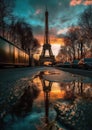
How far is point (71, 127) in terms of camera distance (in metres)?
3.43

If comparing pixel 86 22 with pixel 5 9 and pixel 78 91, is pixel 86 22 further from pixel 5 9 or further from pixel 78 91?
pixel 78 91

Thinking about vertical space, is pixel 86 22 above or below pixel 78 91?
above

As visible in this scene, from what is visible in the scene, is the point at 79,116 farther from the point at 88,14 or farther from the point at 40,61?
the point at 40,61

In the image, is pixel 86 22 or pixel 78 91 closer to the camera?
pixel 78 91

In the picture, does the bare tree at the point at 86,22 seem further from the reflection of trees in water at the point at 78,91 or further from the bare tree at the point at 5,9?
the reflection of trees in water at the point at 78,91

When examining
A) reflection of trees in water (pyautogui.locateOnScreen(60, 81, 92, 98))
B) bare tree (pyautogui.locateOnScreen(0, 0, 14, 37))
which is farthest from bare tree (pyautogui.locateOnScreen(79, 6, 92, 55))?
reflection of trees in water (pyautogui.locateOnScreen(60, 81, 92, 98))

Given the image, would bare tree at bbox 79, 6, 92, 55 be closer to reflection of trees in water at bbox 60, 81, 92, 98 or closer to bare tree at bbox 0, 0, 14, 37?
bare tree at bbox 0, 0, 14, 37

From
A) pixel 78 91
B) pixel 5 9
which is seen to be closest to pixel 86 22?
pixel 5 9

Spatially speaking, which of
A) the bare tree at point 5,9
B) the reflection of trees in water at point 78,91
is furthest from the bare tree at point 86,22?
the reflection of trees in water at point 78,91

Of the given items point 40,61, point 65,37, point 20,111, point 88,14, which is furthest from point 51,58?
point 20,111

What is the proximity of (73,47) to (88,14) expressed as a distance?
105 feet

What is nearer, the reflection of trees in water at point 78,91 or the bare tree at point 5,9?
the reflection of trees in water at point 78,91

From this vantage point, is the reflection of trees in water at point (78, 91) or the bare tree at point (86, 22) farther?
the bare tree at point (86, 22)

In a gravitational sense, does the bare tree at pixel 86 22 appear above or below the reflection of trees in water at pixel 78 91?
above
